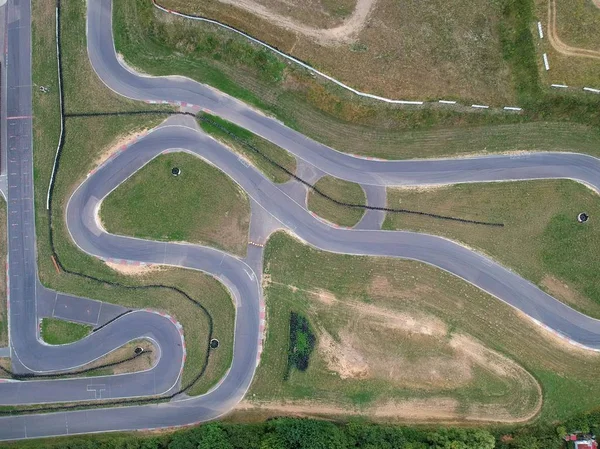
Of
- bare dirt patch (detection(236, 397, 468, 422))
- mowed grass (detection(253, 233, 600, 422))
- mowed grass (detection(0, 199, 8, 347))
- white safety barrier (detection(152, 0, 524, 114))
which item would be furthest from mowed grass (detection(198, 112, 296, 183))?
bare dirt patch (detection(236, 397, 468, 422))

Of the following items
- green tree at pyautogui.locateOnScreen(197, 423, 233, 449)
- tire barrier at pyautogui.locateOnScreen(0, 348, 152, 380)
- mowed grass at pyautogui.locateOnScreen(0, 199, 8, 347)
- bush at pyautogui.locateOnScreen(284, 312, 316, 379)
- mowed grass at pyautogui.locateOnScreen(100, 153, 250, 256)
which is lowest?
green tree at pyautogui.locateOnScreen(197, 423, 233, 449)

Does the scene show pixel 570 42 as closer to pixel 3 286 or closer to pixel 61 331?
pixel 61 331

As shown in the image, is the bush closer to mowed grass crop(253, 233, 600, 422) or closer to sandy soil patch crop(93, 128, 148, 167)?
mowed grass crop(253, 233, 600, 422)

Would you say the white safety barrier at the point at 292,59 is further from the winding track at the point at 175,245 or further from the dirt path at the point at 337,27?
the winding track at the point at 175,245

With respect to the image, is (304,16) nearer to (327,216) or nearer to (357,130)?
(357,130)

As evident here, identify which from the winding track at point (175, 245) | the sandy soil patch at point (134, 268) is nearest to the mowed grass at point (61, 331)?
the winding track at point (175, 245)

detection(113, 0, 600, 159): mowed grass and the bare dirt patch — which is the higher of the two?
detection(113, 0, 600, 159): mowed grass
